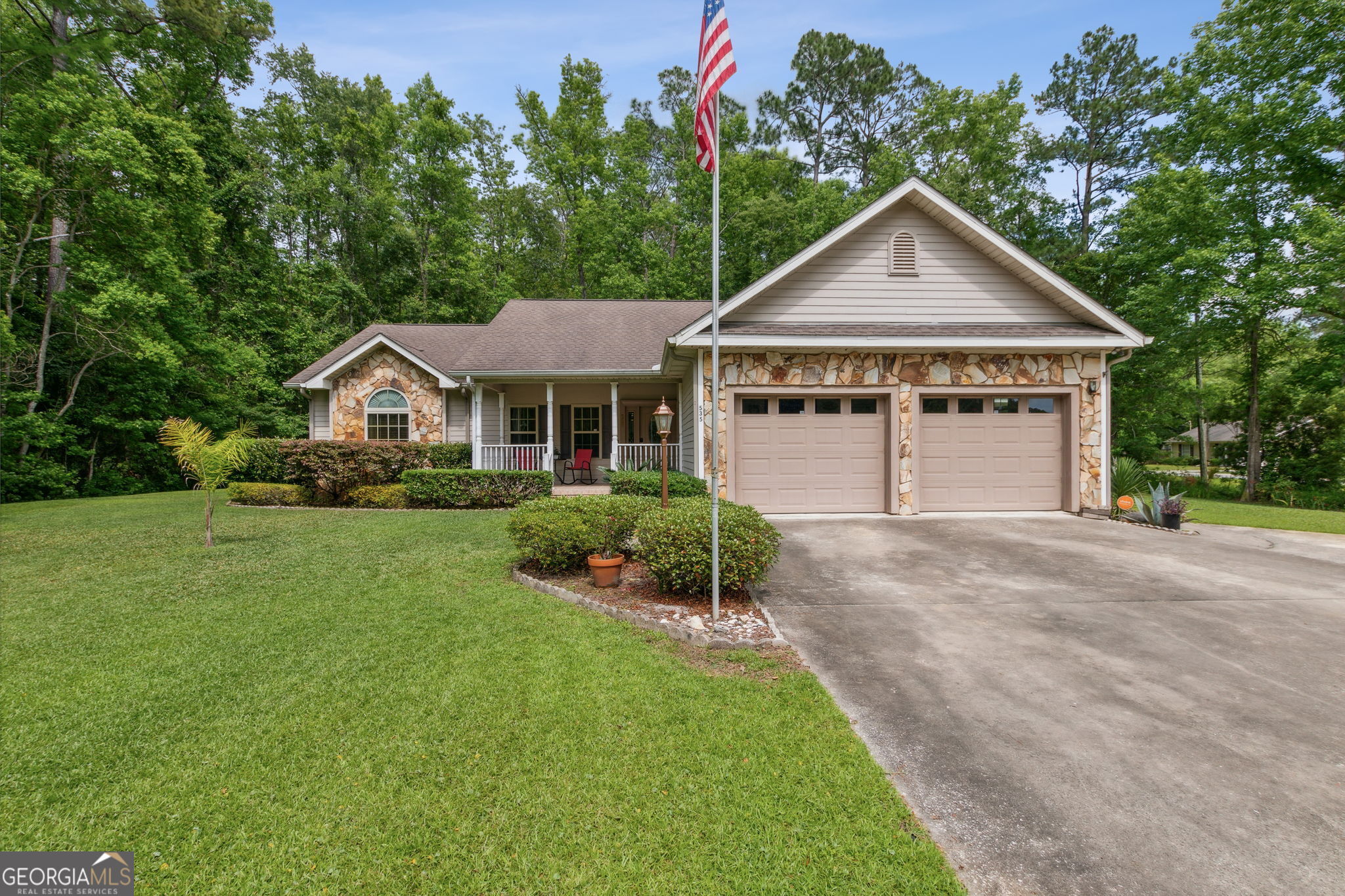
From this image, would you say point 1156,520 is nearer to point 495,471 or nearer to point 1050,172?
point 495,471

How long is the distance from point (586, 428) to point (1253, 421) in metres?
20.0

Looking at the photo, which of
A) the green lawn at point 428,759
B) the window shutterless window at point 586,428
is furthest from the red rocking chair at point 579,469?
the green lawn at point 428,759

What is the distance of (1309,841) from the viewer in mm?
2279

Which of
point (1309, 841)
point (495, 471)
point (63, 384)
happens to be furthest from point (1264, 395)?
point (63, 384)

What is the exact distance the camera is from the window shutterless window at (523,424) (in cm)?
1612

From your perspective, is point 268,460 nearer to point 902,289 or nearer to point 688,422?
point 688,422

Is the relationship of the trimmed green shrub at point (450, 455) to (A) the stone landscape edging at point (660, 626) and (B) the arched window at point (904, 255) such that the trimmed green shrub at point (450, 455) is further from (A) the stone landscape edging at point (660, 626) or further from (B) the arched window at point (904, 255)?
(B) the arched window at point (904, 255)

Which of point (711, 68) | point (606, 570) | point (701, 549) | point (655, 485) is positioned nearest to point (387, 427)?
point (655, 485)

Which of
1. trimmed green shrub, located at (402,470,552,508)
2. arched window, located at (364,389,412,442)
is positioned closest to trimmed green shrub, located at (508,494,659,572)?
trimmed green shrub, located at (402,470,552,508)

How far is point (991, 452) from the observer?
10352 mm

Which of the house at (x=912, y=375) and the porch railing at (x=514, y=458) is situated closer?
the house at (x=912, y=375)

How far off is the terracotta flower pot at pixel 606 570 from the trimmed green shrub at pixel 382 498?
8050 millimetres

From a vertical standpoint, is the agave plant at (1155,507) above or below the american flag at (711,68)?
below

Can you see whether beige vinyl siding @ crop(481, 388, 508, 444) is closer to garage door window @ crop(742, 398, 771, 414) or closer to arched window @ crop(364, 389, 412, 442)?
arched window @ crop(364, 389, 412, 442)
